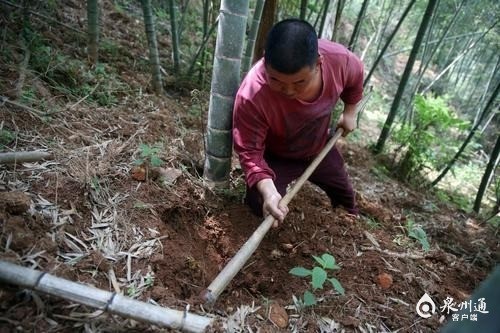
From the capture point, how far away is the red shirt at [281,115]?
229cm

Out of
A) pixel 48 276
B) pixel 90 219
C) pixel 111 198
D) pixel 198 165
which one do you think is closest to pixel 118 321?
pixel 48 276

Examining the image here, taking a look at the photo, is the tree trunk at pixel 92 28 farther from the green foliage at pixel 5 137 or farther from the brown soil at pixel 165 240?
the green foliage at pixel 5 137

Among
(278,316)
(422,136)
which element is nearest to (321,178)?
(278,316)

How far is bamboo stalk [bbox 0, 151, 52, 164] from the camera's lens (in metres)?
1.94

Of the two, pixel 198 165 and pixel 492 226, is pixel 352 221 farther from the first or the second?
pixel 492 226

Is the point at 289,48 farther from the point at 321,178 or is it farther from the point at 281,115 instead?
the point at 321,178

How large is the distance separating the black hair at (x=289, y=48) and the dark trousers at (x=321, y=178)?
0.93 m

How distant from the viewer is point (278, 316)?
1.86m

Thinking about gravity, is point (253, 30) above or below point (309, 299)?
above

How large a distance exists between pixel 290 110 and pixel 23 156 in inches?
60.0

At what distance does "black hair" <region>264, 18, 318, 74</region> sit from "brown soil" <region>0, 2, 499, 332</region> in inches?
41.0

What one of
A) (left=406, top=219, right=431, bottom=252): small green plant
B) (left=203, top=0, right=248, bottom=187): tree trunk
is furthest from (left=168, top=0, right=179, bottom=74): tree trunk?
(left=406, top=219, right=431, bottom=252): small green plant

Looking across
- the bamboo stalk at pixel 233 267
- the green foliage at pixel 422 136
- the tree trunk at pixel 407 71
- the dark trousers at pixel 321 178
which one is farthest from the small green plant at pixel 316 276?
the tree trunk at pixel 407 71

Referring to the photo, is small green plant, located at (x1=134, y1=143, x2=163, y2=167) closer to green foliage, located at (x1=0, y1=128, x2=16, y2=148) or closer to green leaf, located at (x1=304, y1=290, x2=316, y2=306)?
green foliage, located at (x1=0, y1=128, x2=16, y2=148)
